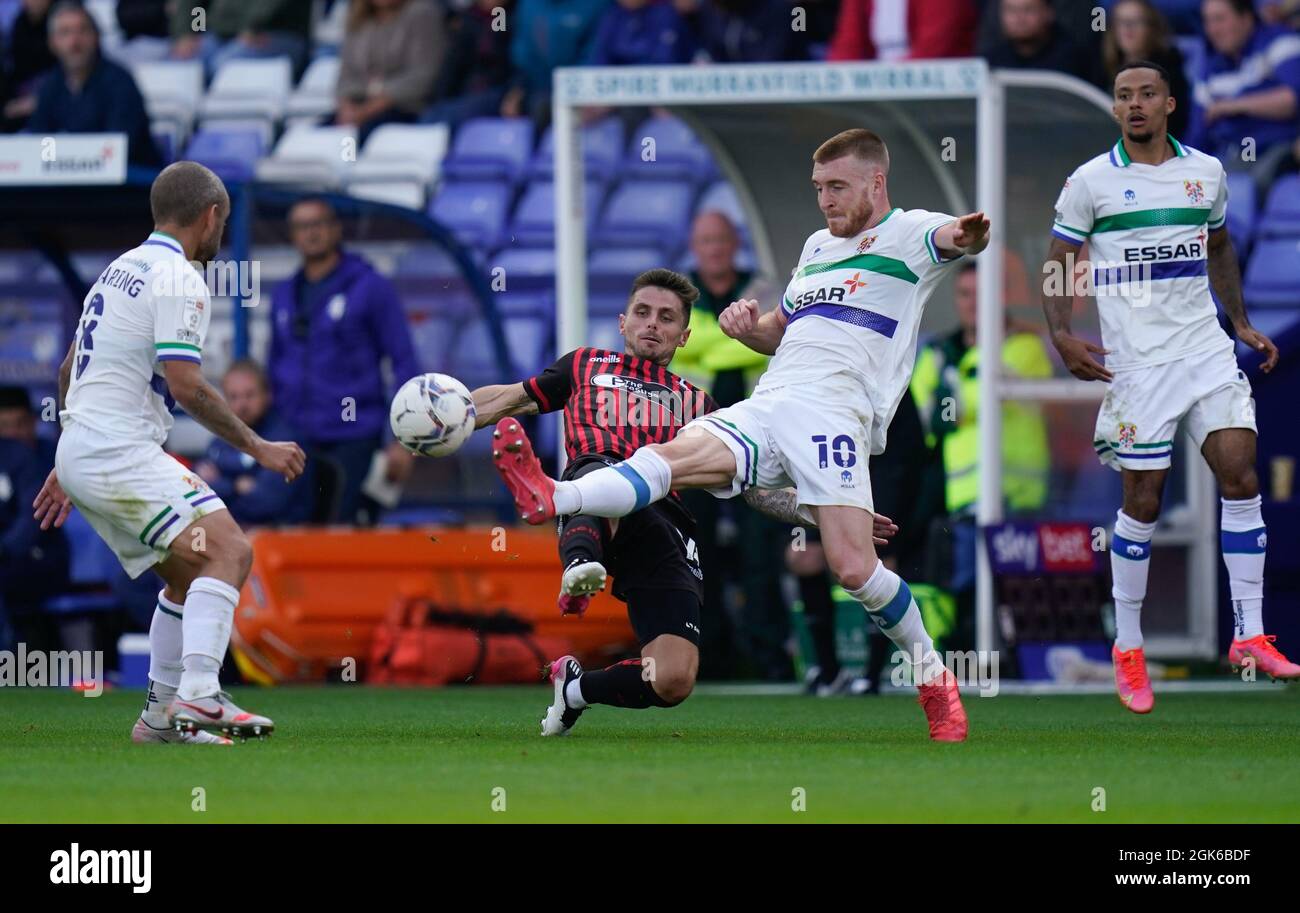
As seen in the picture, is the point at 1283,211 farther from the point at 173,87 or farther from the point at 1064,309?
the point at 173,87

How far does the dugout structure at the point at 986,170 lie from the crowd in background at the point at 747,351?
1.01ft

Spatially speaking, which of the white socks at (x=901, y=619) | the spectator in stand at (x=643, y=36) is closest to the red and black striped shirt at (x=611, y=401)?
the white socks at (x=901, y=619)

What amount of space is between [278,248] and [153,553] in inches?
299

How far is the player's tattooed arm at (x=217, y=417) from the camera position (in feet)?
24.1

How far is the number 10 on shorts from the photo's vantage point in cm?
774

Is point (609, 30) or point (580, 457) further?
point (609, 30)

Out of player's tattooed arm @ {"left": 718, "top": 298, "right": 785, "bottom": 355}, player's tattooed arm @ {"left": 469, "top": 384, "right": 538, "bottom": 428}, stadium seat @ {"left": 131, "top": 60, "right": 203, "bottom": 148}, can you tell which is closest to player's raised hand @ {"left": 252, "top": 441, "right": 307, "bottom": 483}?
player's tattooed arm @ {"left": 469, "top": 384, "right": 538, "bottom": 428}

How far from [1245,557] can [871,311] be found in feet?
6.92

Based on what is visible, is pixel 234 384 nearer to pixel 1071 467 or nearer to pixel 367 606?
pixel 367 606

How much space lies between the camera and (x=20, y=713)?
9.98 m

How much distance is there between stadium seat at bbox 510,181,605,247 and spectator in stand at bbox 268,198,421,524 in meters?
3.61

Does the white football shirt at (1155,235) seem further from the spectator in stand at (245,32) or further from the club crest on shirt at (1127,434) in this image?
the spectator in stand at (245,32)

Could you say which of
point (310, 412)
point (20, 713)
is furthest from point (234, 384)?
point (20, 713)

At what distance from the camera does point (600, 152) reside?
16.9 m
